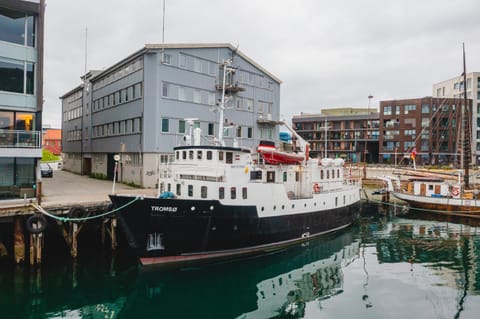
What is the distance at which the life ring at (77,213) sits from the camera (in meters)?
20.4

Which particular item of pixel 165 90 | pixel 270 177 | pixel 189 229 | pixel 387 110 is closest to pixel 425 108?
pixel 387 110

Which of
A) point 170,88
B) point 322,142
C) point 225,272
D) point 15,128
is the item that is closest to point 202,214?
point 225,272

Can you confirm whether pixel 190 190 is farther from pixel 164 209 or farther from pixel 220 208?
A: pixel 164 209

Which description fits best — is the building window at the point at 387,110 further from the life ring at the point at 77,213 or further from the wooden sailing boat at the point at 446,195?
the life ring at the point at 77,213

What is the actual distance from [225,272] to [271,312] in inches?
167

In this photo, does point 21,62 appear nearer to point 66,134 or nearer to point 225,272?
point 225,272

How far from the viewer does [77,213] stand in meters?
20.5

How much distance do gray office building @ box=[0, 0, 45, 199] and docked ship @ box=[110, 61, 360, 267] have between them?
7959 millimetres

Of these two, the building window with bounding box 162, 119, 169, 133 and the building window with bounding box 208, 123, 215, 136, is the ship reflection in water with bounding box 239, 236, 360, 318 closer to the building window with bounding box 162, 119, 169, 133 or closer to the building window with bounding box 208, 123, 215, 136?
the building window with bounding box 162, 119, 169, 133

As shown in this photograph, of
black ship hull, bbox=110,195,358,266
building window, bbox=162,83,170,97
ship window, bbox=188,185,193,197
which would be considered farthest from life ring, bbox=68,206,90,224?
building window, bbox=162,83,170,97

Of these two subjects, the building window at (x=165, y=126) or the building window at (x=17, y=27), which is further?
the building window at (x=165, y=126)

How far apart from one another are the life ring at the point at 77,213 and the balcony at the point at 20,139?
5.02 metres

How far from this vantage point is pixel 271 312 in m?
15.1

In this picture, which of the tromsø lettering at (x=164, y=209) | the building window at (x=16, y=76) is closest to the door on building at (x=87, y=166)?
the building window at (x=16, y=76)
